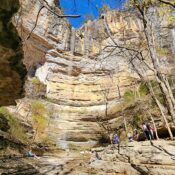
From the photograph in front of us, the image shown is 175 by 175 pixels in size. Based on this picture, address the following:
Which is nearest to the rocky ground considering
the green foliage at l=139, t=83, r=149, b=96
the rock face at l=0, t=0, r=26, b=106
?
the rock face at l=0, t=0, r=26, b=106

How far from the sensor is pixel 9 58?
483 cm

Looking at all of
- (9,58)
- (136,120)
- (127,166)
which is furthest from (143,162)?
(136,120)

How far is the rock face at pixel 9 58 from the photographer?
4.04 meters

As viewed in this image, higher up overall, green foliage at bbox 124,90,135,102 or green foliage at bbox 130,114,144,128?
green foliage at bbox 124,90,135,102

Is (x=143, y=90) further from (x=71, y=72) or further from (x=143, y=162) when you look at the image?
(x=143, y=162)

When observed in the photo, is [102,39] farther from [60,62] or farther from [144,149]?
[144,149]

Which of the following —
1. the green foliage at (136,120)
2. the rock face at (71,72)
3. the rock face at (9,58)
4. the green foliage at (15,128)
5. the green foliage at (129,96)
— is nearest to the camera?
the rock face at (9,58)

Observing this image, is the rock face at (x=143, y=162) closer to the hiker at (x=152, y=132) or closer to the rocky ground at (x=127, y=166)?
the rocky ground at (x=127, y=166)

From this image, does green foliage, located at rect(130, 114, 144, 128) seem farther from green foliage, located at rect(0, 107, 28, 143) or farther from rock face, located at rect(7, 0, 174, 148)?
green foliage, located at rect(0, 107, 28, 143)

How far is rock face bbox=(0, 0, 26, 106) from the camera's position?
13.3 ft

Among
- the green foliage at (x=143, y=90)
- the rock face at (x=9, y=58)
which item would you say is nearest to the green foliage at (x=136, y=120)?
the green foliage at (x=143, y=90)

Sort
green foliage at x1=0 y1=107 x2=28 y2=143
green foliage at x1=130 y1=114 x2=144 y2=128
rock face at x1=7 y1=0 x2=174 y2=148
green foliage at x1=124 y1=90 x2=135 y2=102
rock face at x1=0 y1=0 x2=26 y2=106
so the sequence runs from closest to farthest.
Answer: rock face at x1=0 y1=0 x2=26 y2=106
green foliage at x1=0 y1=107 x2=28 y2=143
green foliage at x1=130 y1=114 x2=144 y2=128
green foliage at x1=124 y1=90 x2=135 y2=102
rock face at x1=7 y1=0 x2=174 y2=148

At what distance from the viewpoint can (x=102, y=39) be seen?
40.1 meters

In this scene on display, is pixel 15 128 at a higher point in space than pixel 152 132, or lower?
higher
